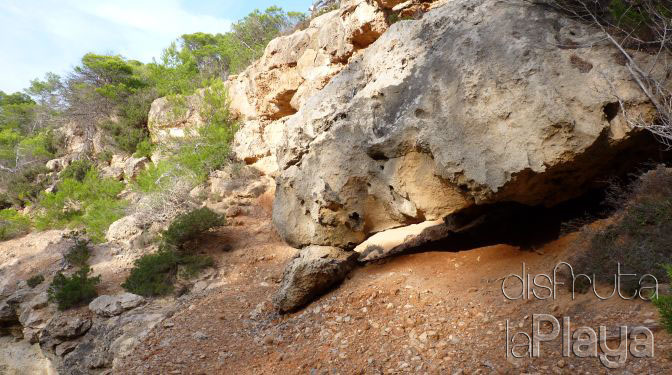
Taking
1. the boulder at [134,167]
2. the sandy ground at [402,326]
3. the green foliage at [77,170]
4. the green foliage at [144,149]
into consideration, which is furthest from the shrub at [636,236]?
the green foliage at [77,170]

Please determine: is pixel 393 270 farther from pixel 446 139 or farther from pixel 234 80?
pixel 234 80

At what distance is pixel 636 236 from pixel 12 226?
783 inches

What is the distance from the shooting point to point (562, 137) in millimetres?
3924

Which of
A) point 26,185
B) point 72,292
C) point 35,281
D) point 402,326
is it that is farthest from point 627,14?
point 26,185

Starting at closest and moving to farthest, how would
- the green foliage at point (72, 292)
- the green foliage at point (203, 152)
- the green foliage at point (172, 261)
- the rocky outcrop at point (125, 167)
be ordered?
the green foliage at point (172, 261)
the green foliage at point (72, 292)
the green foliage at point (203, 152)
the rocky outcrop at point (125, 167)

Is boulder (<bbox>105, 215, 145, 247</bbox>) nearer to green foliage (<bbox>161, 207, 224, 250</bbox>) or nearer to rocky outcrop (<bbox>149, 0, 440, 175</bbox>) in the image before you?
green foliage (<bbox>161, 207, 224, 250</bbox>)

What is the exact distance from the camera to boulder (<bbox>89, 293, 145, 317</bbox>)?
7445 mm

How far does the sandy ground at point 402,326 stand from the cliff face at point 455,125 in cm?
87

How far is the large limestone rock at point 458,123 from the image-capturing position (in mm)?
3961

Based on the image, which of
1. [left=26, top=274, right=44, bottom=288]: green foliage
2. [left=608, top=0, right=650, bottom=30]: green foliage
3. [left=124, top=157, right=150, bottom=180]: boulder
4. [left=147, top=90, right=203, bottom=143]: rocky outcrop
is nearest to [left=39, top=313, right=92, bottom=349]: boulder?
[left=26, top=274, right=44, bottom=288]: green foliage

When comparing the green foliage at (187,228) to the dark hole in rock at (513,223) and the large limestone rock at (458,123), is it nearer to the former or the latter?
the large limestone rock at (458,123)

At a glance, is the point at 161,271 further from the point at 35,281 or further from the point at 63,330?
the point at 35,281

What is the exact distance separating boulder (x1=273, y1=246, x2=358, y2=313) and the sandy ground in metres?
0.16

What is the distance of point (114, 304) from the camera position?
7.54 m
